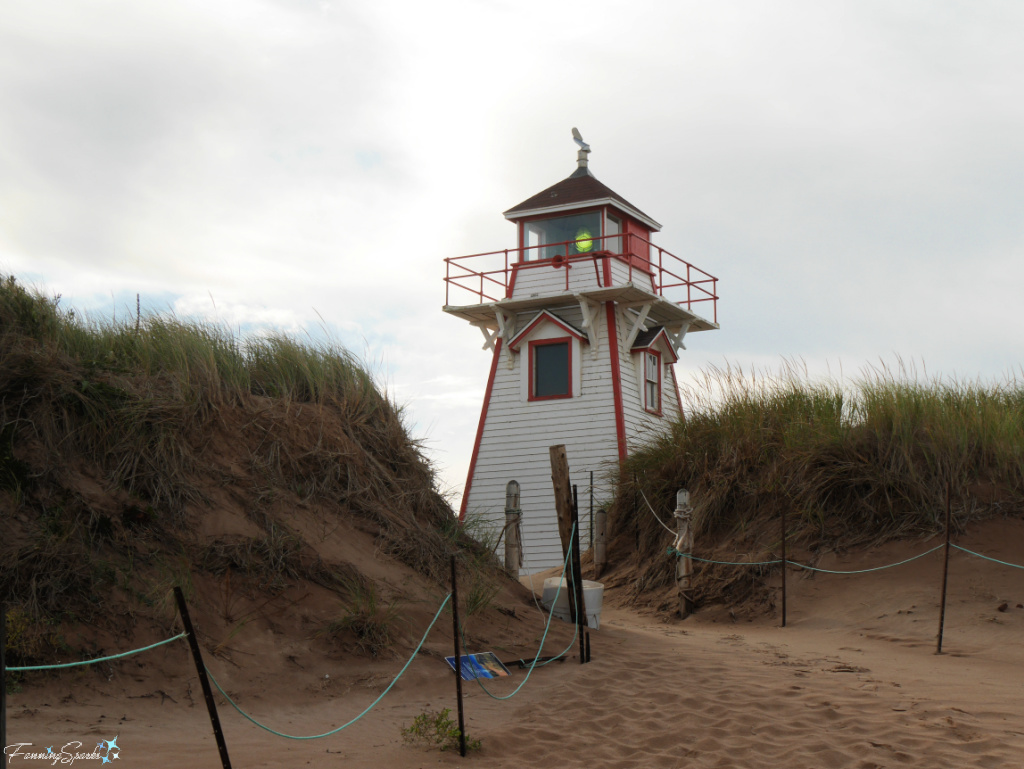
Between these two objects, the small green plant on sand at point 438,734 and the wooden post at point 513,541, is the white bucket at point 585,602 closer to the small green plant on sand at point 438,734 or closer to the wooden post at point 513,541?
the wooden post at point 513,541

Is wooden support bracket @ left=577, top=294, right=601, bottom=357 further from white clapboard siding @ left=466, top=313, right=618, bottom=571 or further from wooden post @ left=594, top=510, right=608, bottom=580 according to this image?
wooden post @ left=594, top=510, right=608, bottom=580

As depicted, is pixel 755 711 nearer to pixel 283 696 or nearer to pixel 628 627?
pixel 283 696

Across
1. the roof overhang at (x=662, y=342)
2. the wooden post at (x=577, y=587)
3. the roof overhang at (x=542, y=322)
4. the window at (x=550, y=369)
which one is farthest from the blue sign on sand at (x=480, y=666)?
the roof overhang at (x=662, y=342)

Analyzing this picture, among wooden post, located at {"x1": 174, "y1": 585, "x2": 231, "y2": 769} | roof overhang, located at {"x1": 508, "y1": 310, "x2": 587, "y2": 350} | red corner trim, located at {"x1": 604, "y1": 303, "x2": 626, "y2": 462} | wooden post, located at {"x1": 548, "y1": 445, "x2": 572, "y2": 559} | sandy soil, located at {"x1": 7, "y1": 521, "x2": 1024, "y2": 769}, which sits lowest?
sandy soil, located at {"x1": 7, "y1": 521, "x2": 1024, "y2": 769}

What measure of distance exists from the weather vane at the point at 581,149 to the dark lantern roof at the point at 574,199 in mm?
704

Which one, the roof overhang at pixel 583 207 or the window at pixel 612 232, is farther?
the window at pixel 612 232

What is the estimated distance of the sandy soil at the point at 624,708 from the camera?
584 cm

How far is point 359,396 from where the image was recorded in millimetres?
11242

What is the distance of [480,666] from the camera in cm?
807

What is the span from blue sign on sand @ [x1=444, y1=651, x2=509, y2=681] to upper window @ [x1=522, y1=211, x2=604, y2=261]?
42.3 feet

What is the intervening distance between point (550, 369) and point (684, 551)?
8482mm

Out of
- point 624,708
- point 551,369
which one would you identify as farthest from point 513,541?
point 551,369

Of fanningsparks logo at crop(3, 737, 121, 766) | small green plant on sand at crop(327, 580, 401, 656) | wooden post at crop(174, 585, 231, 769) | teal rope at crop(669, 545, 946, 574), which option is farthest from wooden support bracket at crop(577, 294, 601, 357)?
wooden post at crop(174, 585, 231, 769)

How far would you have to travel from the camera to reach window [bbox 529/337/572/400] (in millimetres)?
20266
